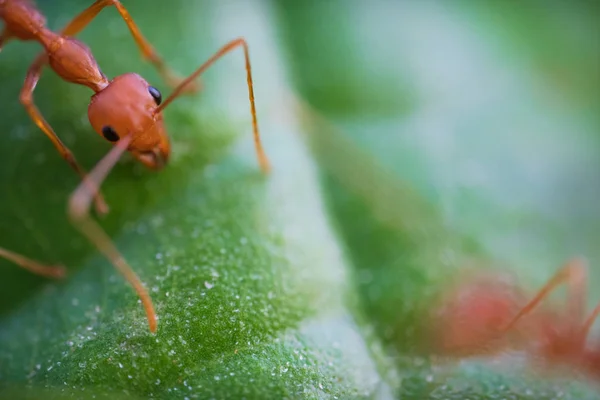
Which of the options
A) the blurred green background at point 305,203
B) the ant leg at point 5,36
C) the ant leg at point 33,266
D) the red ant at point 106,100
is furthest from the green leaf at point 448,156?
the ant leg at point 5,36

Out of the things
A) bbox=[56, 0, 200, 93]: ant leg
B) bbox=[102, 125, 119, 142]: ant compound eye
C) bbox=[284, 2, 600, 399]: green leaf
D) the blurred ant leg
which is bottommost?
the blurred ant leg

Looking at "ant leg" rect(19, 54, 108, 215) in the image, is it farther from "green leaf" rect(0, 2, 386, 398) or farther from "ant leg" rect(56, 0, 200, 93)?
"ant leg" rect(56, 0, 200, 93)

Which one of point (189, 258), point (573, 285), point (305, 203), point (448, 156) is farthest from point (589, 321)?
point (189, 258)

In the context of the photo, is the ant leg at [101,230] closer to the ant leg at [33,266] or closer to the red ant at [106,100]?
the red ant at [106,100]

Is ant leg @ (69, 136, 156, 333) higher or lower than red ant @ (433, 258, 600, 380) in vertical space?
higher

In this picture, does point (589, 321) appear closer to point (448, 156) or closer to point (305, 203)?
point (448, 156)

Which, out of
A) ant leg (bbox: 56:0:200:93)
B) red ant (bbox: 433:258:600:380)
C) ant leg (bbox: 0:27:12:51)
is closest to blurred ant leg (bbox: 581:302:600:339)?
red ant (bbox: 433:258:600:380)
